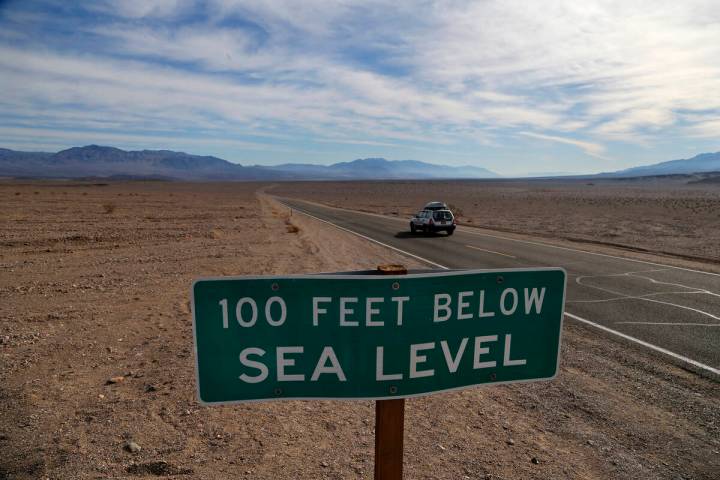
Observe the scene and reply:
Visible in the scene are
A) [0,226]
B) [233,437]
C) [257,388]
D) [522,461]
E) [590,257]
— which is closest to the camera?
[257,388]

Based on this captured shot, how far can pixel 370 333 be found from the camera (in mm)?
1922

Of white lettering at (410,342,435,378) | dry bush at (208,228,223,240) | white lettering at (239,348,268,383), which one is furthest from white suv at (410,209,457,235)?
white lettering at (239,348,268,383)

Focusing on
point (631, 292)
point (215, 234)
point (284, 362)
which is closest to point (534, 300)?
point (284, 362)

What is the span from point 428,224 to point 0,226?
1975 centimetres

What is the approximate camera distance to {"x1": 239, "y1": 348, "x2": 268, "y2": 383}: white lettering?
1.85 metres

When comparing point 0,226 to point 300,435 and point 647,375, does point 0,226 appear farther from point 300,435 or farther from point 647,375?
point 647,375

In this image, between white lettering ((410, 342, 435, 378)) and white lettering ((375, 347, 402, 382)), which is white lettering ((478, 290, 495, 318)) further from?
white lettering ((375, 347, 402, 382))

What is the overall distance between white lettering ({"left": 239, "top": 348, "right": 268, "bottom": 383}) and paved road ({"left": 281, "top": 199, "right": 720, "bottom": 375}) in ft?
22.1

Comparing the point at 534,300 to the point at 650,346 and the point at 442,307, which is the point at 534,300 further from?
the point at 650,346

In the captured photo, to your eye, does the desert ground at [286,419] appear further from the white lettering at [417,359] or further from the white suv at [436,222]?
Result: the white suv at [436,222]

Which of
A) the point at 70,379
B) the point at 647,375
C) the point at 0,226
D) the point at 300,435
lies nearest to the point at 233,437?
the point at 300,435

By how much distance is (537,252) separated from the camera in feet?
56.2

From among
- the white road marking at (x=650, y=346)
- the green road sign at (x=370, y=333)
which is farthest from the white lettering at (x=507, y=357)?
the white road marking at (x=650, y=346)

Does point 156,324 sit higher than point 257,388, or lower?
lower
